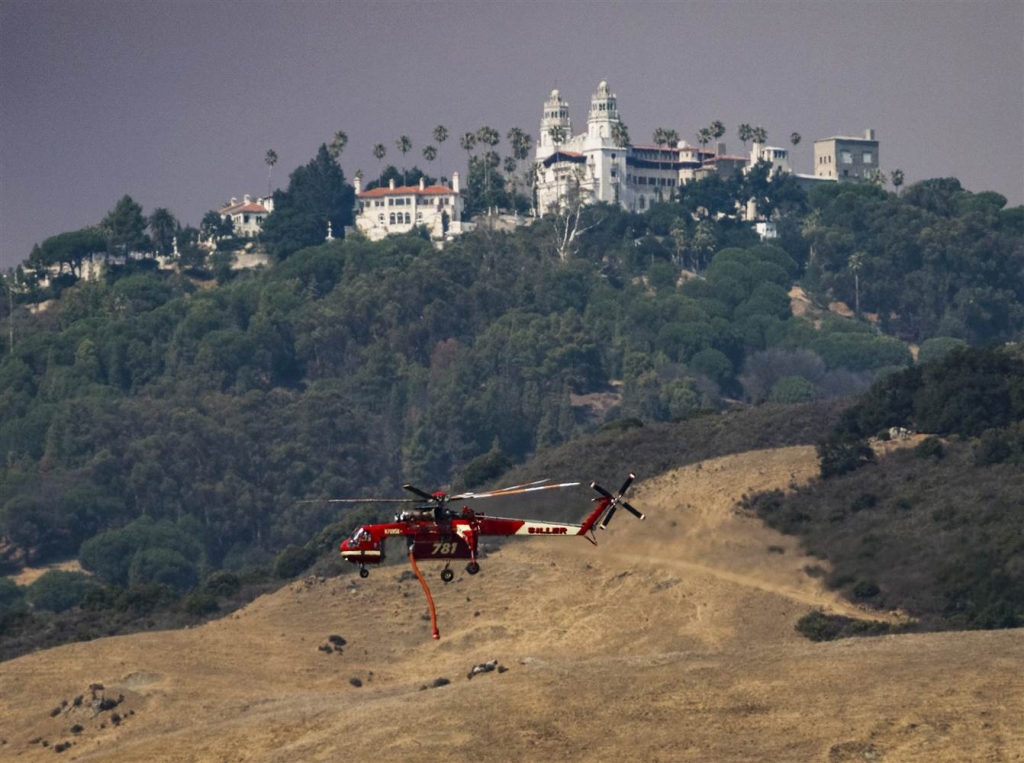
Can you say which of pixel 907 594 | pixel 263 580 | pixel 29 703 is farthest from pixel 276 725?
pixel 263 580

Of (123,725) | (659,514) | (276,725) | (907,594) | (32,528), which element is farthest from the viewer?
(32,528)

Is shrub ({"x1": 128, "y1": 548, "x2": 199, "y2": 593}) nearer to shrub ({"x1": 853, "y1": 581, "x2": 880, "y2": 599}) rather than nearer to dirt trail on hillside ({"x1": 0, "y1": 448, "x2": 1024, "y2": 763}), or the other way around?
dirt trail on hillside ({"x1": 0, "y1": 448, "x2": 1024, "y2": 763})

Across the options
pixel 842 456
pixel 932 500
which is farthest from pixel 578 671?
pixel 842 456

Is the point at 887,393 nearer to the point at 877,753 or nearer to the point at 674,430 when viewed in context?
the point at 674,430

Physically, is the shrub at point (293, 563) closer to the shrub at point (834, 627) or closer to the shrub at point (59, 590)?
the shrub at point (834, 627)

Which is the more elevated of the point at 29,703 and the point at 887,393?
the point at 887,393

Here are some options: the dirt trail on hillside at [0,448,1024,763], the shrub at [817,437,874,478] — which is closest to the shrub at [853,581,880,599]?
the dirt trail on hillside at [0,448,1024,763]

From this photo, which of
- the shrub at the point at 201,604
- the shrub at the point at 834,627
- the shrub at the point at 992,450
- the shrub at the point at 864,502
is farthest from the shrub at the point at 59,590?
the shrub at the point at 834,627
